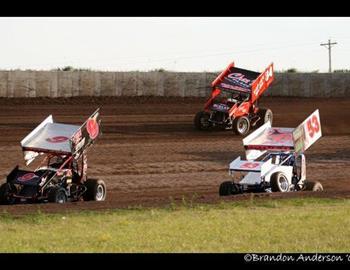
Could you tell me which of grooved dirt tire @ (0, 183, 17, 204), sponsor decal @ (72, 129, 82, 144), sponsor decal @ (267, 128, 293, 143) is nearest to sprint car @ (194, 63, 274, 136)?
sponsor decal @ (267, 128, 293, 143)

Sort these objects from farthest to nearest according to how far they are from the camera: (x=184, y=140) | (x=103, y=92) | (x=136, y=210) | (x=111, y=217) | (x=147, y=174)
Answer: (x=103, y=92), (x=184, y=140), (x=147, y=174), (x=136, y=210), (x=111, y=217)

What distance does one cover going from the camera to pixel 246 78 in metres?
29.0

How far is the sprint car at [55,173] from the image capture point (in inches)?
650

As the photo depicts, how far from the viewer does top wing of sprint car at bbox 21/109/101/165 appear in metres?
16.9

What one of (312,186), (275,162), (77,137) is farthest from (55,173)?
(312,186)

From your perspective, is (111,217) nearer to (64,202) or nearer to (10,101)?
(64,202)

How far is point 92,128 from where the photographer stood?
1769cm

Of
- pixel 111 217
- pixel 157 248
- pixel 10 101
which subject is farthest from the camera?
pixel 10 101

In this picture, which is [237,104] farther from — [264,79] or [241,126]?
[264,79]

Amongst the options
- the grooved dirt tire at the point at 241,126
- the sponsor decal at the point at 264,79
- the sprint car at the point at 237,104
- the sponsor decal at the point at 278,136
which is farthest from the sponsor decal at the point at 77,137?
the sponsor decal at the point at 264,79

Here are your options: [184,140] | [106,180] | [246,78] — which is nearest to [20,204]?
[106,180]

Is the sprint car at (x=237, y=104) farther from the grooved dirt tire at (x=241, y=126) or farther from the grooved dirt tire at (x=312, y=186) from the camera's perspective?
the grooved dirt tire at (x=312, y=186)

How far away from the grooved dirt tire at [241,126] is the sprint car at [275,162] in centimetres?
903

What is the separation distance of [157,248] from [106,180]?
11.8m
